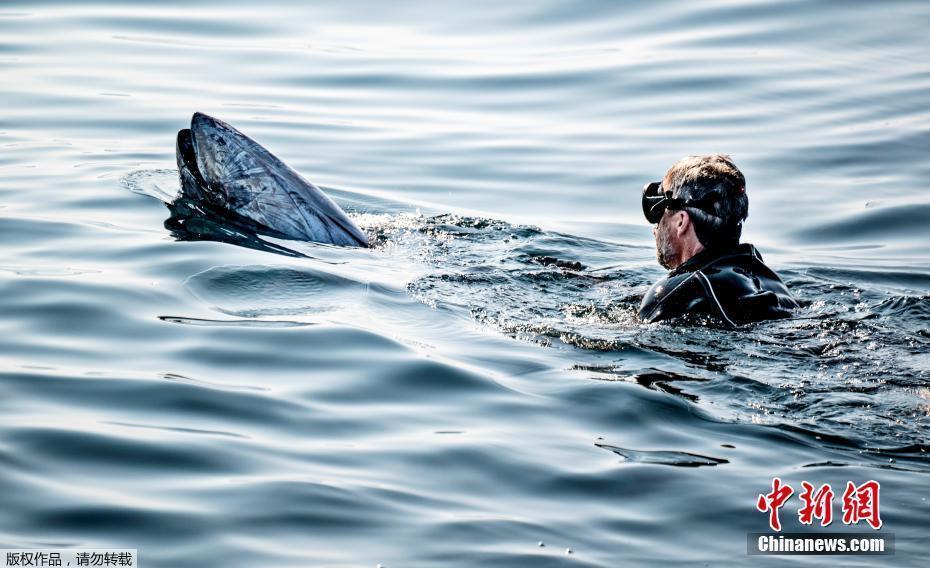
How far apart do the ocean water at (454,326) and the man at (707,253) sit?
175 millimetres

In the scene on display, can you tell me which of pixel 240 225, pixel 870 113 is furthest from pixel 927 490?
pixel 870 113

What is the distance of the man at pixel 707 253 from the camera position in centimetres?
712

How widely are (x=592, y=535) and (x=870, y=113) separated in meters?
10.4

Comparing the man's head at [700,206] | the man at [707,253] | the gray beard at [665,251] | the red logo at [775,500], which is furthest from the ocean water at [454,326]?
the man's head at [700,206]

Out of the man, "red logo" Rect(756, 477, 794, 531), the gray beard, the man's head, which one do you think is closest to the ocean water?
"red logo" Rect(756, 477, 794, 531)

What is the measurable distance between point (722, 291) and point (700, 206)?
563 mm

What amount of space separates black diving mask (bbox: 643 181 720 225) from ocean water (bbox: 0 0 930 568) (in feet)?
1.98

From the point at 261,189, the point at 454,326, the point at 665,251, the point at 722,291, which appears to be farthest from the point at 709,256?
the point at 261,189

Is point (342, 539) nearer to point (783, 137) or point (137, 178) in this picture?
point (137, 178)

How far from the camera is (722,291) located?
7129 millimetres

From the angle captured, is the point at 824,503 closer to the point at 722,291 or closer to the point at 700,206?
the point at 722,291

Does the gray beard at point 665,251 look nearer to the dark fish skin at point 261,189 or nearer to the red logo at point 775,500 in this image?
the dark fish skin at point 261,189

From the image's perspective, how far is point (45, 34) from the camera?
17469 millimetres

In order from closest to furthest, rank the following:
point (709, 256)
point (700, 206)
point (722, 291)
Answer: point (722, 291), point (709, 256), point (700, 206)
